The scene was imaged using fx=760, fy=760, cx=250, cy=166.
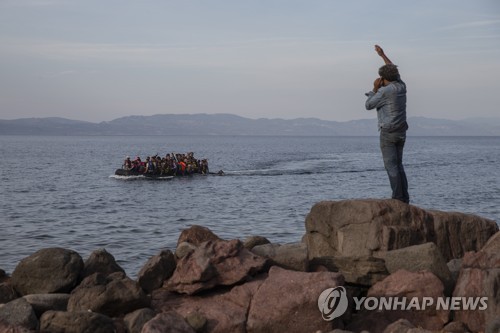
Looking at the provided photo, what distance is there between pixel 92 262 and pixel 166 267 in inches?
55.6

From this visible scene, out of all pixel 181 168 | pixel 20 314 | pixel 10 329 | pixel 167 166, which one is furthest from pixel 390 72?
pixel 181 168

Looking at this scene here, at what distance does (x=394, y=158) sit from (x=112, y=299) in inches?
214

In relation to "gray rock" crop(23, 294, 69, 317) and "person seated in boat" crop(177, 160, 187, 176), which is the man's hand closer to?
"gray rock" crop(23, 294, 69, 317)

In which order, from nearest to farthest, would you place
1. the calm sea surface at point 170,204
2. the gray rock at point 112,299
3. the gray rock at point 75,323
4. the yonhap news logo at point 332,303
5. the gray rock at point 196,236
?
the gray rock at point 75,323 → the yonhap news logo at point 332,303 → the gray rock at point 112,299 → the gray rock at point 196,236 → the calm sea surface at point 170,204

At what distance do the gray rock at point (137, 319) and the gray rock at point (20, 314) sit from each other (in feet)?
3.77

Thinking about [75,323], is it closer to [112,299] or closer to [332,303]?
[112,299]

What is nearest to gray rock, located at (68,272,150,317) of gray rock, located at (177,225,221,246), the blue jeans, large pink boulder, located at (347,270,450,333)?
gray rock, located at (177,225,221,246)

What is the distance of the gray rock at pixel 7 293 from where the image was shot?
11052 mm

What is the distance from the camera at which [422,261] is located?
10352mm

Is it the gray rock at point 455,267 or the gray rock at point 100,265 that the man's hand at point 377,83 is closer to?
the gray rock at point 455,267

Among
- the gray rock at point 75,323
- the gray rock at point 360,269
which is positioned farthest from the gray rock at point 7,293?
the gray rock at point 360,269

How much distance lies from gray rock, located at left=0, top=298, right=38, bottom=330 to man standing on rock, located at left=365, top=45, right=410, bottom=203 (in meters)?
6.16

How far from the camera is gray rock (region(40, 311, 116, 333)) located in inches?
366

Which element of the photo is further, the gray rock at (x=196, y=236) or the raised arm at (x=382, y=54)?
the gray rock at (x=196, y=236)
